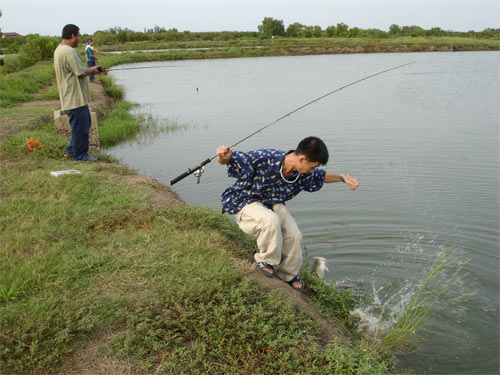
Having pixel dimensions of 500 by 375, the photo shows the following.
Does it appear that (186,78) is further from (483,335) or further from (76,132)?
(483,335)

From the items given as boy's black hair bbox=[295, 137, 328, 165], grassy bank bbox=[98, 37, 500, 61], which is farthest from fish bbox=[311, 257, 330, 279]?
grassy bank bbox=[98, 37, 500, 61]

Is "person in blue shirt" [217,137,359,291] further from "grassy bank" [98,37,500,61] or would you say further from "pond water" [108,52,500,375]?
"grassy bank" [98,37,500,61]

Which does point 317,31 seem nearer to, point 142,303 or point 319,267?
point 319,267

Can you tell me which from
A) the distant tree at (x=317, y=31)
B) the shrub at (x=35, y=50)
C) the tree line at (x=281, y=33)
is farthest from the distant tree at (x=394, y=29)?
A: the shrub at (x=35, y=50)

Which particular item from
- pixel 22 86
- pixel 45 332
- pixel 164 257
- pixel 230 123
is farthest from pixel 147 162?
pixel 22 86

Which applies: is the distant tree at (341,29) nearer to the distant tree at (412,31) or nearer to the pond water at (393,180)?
the distant tree at (412,31)

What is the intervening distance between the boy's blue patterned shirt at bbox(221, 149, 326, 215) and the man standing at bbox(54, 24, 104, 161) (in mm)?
3265

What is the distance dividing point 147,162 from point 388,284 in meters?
5.38

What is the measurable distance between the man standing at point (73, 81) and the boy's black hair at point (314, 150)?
150 inches

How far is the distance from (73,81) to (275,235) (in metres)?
3.94

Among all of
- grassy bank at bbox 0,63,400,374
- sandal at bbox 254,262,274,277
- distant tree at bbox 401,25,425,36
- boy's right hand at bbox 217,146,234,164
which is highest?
distant tree at bbox 401,25,425,36

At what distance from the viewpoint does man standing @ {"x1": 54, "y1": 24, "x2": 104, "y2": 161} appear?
576 cm

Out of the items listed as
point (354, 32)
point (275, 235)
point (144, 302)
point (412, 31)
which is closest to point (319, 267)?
point (275, 235)

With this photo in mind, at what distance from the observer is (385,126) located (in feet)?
33.8
